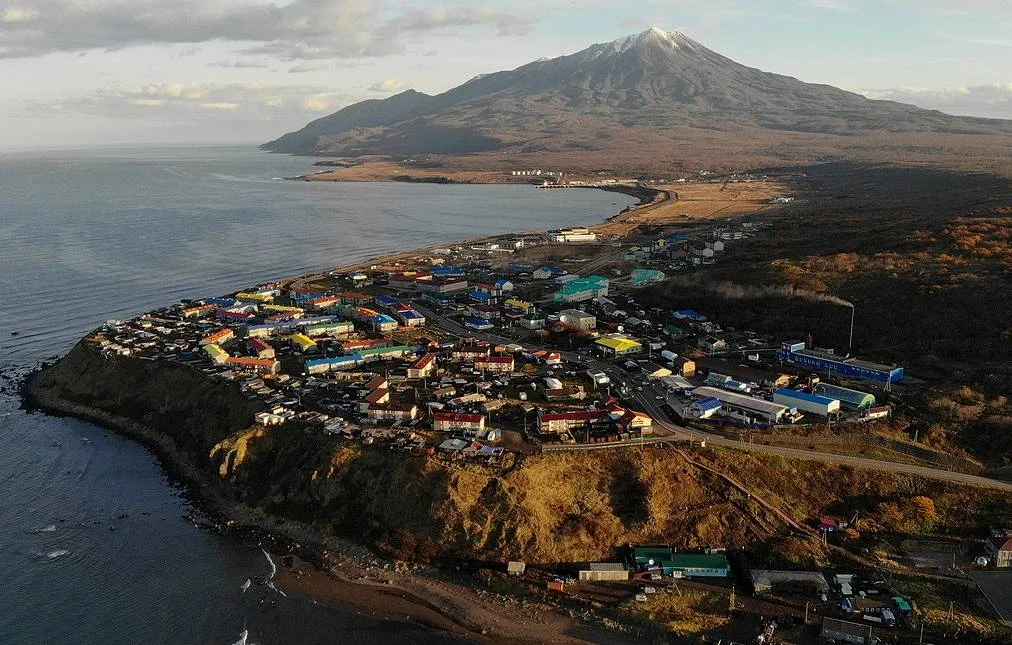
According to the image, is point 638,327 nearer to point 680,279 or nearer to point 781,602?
point 680,279

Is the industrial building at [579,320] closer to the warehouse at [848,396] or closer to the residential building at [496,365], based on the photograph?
the residential building at [496,365]

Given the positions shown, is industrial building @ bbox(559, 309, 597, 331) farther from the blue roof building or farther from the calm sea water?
the calm sea water

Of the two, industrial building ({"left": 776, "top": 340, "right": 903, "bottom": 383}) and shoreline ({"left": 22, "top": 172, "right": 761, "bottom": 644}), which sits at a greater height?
industrial building ({"left": 776, "top": 340, "right": 903, "bottom": 383})

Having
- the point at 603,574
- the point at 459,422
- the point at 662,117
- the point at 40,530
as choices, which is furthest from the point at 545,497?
the point at 662,117

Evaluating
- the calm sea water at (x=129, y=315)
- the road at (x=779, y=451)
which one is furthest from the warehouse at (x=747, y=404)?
the calm sea water at (x=129, y=315)

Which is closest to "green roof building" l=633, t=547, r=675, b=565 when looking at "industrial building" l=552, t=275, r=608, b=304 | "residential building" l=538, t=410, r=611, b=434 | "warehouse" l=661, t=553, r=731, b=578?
"warehouse" l=661, t=553, r=731, b=578

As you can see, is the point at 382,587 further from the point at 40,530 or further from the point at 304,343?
the point at 304,343
